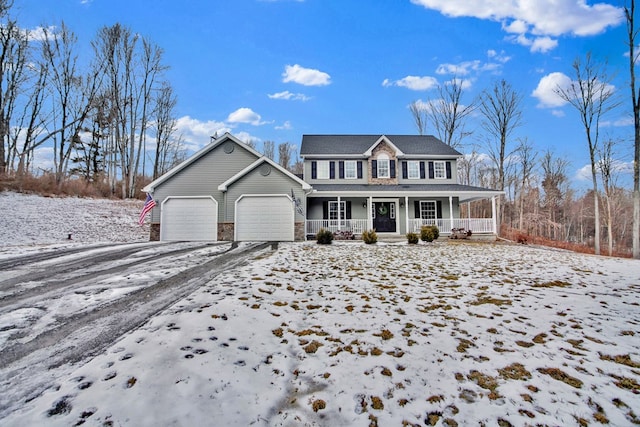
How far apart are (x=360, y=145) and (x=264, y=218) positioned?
8976 millimetres

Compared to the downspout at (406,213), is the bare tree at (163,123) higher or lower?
higher

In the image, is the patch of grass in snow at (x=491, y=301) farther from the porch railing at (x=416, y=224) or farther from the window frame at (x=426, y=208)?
the window frame at (x=426, y=208)

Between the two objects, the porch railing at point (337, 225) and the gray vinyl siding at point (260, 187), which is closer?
the gray vinyl siding at point (260, 187)

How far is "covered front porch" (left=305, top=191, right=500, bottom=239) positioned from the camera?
1622cm

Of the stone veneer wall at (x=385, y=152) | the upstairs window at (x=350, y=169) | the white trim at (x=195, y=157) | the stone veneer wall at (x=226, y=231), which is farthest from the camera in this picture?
the upstairs window at (x=350, y=169)

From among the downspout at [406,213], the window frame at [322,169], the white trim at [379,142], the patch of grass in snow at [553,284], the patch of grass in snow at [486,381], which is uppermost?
the white trim at [379,142]

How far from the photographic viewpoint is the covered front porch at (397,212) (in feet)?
53.2

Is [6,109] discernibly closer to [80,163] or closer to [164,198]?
[80,163]

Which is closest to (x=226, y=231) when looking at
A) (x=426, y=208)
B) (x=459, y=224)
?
(x=426, y=208)

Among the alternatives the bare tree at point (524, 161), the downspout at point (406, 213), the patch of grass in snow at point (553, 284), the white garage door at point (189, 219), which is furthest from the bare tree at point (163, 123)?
the bare tree at point (524, 161)

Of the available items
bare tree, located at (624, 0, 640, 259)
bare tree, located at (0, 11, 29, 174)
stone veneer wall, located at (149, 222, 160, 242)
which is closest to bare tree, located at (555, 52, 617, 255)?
bare tree, located at (624, 0, 640, 259)

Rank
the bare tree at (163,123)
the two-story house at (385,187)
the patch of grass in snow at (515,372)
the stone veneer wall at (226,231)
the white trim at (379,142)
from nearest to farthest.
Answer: the patch of grass in snow at (515,372)
the stone veneer wall at (226,231)
the two-story house at (385,187)
the white trim at (379,142)
the bare tree at (163,123)

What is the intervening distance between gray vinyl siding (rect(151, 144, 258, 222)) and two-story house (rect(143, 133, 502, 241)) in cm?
5

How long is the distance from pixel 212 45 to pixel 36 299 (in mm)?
18172
